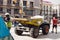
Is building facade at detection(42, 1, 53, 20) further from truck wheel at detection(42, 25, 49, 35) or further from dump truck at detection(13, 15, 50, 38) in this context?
dump truck at detection(13, 15, 50, 38)

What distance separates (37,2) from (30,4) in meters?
4.36

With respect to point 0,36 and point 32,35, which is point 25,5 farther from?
point 0,36

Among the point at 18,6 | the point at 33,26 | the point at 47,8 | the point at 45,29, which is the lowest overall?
the point at 47,8

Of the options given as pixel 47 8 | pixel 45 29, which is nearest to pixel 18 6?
pixel 47 8

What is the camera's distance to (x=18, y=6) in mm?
54469

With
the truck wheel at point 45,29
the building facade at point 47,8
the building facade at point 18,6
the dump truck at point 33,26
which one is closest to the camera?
the dump truck at point 33,26

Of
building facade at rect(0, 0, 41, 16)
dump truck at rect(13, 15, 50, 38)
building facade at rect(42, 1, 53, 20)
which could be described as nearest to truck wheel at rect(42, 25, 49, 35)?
dump truck at rect(13, 15, 50, 38)

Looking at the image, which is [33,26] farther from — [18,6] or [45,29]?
[18,6]

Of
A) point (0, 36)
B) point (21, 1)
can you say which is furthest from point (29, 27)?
point (21, 1)

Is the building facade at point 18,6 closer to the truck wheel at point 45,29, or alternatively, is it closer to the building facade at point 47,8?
the building facade at point 47,8

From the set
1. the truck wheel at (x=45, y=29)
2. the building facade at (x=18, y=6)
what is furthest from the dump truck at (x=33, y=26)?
the building facade at (x=18, y=6)

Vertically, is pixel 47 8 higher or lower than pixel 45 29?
lower

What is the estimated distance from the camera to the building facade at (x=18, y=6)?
5228cm

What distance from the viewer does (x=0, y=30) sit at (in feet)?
14.1
